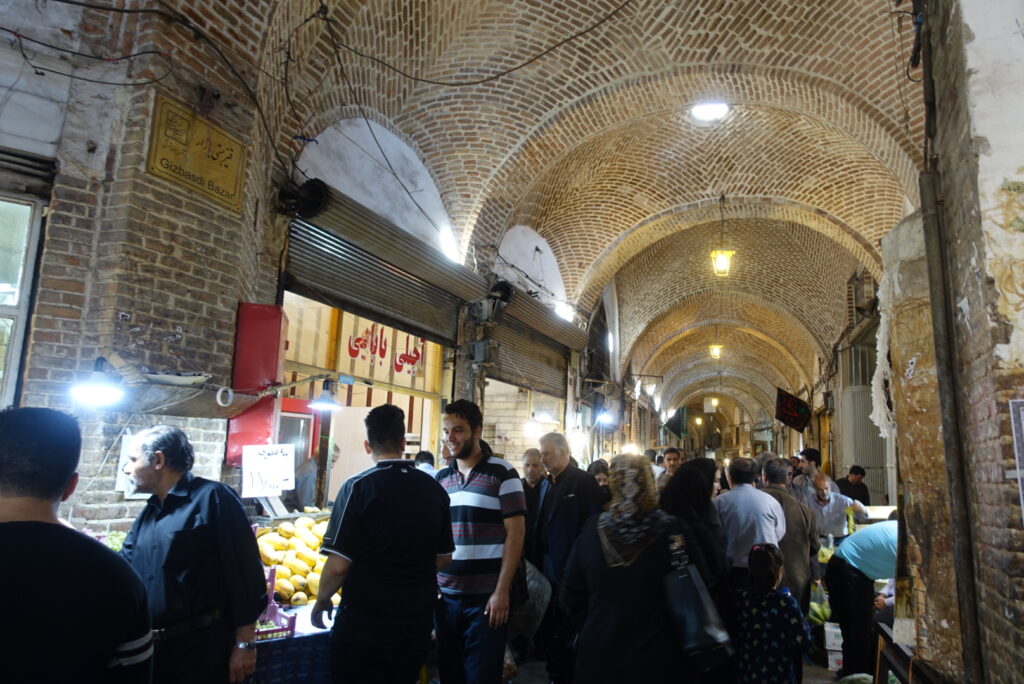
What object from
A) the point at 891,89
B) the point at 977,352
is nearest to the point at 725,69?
the point at 891,89

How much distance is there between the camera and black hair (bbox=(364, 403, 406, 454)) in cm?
315

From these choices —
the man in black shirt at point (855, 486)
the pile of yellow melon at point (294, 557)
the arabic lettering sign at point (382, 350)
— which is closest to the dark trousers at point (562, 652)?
the pile of yellow melon at point (294, 557)

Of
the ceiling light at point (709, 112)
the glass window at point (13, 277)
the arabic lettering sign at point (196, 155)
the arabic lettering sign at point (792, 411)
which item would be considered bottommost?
the glass window at point (13, 277)

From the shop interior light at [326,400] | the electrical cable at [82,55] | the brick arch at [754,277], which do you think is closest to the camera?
the electrical cable at [82,55]

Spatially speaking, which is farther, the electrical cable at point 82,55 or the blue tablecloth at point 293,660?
the electrical cable at point 82,55

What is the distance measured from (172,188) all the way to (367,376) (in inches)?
142

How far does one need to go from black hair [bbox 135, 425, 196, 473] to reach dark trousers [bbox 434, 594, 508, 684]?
59.1 inches

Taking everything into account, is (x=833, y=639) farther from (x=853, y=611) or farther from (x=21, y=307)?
(x=21, y=307)

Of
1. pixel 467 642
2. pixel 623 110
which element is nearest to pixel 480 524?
pixel 467 642

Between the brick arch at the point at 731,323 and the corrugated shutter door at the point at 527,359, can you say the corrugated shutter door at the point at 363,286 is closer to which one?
the corrugated shutter door at the point at 527,359

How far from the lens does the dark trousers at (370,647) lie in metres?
2.84

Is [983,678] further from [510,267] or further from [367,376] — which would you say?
[510,267]

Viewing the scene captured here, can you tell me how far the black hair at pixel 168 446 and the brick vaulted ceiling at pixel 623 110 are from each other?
3624 mm

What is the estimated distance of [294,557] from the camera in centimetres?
457
